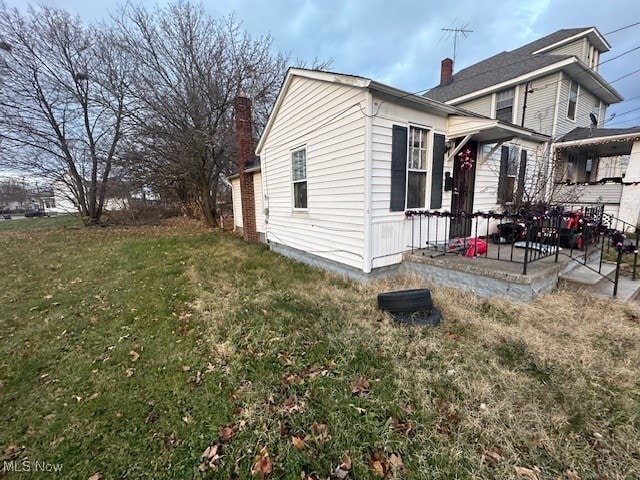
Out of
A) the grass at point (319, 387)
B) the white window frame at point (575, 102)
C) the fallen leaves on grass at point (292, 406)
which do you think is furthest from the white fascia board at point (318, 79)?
the white window frame at point (575, 102)

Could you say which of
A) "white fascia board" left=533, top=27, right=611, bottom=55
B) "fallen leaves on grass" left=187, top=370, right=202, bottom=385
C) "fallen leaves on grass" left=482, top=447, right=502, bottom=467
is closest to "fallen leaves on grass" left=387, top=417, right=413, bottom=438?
"fallen leaves on grass" left=482, top=447, right=502, bottom=467

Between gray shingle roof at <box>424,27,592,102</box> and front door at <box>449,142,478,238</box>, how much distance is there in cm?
772

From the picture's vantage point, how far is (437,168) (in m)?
5.55

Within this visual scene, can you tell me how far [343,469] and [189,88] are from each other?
51.7 ft

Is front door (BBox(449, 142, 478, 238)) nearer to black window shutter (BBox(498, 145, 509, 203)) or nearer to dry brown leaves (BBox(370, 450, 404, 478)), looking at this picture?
black window shutter (BBox(498, 145, 509, 203))

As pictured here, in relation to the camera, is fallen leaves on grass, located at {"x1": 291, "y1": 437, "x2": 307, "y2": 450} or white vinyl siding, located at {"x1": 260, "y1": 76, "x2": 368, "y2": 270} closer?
fallen leaves on grass, located at {"x1": 291, "y1": 437, "x2": 307, "y2": 450}

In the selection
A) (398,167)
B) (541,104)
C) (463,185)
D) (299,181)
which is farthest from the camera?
(541,104)

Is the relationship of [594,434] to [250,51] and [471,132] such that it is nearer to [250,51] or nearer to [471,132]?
[471,132]

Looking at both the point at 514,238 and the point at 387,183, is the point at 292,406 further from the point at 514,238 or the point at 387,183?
the point at 514,238

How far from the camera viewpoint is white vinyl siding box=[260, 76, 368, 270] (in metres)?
4.90

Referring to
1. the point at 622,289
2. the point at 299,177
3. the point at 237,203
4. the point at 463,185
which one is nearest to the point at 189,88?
the point at 237,203

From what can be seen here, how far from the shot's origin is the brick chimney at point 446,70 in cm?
1527

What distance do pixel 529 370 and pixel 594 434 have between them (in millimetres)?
717

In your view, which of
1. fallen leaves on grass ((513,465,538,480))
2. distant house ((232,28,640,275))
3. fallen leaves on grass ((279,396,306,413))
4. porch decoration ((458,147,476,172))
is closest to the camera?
fallen leaves on grass ((513,465,538,480))
